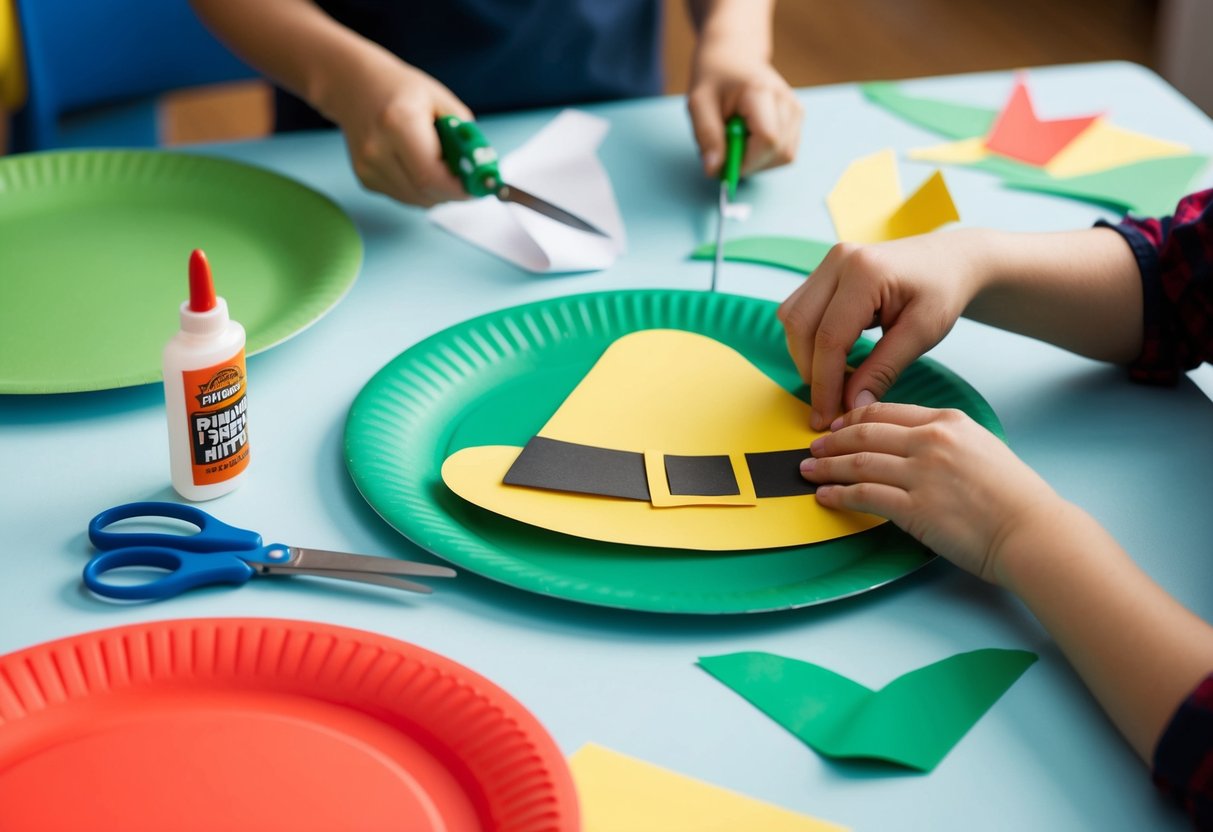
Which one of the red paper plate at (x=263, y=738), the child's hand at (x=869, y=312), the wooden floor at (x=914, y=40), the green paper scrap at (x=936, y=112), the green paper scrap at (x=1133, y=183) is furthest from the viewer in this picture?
the wooden floor at (x=914, y=40)

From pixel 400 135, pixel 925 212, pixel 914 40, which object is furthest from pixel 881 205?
pixel 914 40

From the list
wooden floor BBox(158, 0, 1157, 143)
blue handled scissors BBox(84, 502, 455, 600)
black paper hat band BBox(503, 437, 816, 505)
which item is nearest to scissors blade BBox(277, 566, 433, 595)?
blue handled scissors BBox(84, 502, 455, 600)

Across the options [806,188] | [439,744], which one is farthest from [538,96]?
[439,744]

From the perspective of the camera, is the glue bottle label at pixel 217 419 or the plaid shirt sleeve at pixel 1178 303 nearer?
the glue bottle label at pixel 217 419

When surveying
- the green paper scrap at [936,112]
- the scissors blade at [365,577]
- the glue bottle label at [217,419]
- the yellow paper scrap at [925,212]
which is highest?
the green paper scrap at [936,112]

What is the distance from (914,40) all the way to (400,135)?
247 centimetres

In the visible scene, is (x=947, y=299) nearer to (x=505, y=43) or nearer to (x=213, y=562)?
(x=213, y=562)

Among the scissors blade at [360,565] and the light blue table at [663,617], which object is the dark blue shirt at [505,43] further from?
the scissors blade at [360,565]

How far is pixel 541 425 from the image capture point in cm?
78

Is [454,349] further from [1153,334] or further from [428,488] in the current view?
[1153,334]

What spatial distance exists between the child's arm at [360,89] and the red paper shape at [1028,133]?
0.52 m

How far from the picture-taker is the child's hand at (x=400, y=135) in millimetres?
935

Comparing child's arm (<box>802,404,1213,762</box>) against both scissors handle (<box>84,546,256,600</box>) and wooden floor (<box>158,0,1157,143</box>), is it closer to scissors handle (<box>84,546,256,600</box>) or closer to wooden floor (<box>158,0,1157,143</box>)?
scissors handle (<box>84,546,256,600</box>)

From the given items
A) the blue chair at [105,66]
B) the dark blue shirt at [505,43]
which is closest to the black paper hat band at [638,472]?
the dark blue shirt at [505,43]
